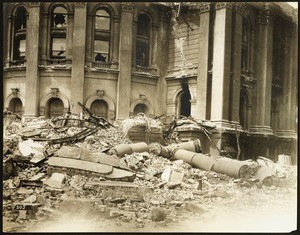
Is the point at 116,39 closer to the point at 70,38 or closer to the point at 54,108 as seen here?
the point at 70,38

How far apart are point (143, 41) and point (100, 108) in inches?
149

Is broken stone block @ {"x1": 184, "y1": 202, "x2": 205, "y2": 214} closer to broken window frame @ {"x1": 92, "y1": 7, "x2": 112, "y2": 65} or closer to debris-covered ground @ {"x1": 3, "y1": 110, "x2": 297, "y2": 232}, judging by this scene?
debris-covered ground @ {"x1": 3, "y1": 110, "x2": 297, "y2": 232}

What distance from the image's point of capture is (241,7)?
62.3 ft

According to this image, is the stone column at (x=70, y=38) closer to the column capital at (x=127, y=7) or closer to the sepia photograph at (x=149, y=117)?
the sepia photograph at (x=149, y=117)

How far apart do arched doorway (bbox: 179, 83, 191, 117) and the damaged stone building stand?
6cm

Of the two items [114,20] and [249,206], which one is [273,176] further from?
[114,20]

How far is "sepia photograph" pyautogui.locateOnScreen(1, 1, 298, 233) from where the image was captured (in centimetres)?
996

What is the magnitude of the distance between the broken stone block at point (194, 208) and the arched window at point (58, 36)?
10.3 metres

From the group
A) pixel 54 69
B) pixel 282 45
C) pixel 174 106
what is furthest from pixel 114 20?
pixel 282 45

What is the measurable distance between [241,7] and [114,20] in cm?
628

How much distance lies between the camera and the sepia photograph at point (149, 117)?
32.7 ft

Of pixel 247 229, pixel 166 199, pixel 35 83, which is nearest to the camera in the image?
pixel 247 229

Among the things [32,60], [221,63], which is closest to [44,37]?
[32,60]

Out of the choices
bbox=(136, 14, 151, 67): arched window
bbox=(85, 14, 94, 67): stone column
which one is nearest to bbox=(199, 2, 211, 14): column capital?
bbox=(136, 14, 151, 67): arched window
